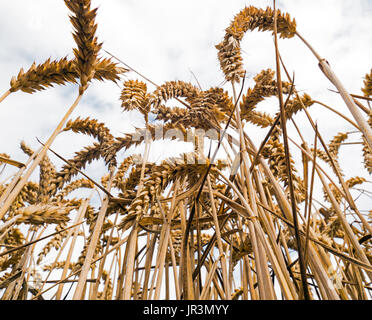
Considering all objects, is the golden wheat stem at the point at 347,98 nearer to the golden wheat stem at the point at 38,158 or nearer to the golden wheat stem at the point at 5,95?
the golden wheat stem at the point at 38,158

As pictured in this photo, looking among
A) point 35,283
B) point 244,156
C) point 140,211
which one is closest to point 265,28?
point 244,156

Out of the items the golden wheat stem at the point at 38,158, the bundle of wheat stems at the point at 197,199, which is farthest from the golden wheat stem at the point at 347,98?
the golden wheat stem at the point at 38,158

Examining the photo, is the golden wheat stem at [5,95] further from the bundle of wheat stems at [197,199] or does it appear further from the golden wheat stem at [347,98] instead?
the golden wheat stem at [347,98]

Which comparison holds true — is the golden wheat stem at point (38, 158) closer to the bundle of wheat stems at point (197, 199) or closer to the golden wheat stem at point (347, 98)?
the bundle of wheat stems at point (197, 199)

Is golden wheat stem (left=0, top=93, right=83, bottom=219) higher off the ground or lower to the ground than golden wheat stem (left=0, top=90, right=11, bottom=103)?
lower

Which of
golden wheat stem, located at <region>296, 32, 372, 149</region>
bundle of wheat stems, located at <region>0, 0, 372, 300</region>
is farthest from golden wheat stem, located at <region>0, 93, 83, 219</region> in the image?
golden wheat stem, located at <region>296, 32, 372, 149</region>

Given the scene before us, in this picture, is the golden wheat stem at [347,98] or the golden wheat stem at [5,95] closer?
the golden wheat stem at [347,98]

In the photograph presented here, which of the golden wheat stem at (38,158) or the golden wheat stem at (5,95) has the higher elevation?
the golden wheat stem at (5,95)

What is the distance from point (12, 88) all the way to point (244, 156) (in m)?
1.06

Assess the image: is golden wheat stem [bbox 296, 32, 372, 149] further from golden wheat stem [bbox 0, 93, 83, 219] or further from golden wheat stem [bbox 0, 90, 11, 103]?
golden wheat stem [bbox 0, 90, 11, 103]

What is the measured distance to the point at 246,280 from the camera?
0.96 m

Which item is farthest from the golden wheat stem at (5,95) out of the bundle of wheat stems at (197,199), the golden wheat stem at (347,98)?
the golden wheat stem at (347,98)
